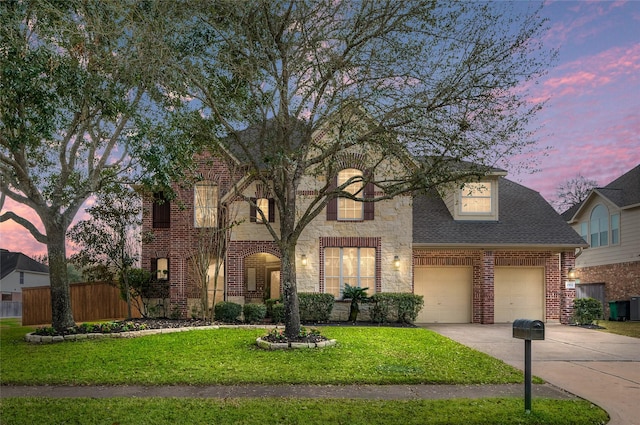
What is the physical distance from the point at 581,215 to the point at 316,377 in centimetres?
2713

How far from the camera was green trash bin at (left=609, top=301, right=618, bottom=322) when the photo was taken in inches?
1058

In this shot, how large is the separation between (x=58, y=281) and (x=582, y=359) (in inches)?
554

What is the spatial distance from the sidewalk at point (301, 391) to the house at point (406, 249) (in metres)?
12.1

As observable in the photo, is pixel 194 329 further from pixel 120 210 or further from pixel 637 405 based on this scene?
pixel 637 405

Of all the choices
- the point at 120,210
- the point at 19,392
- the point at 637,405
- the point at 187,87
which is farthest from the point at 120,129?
the point at 637,405

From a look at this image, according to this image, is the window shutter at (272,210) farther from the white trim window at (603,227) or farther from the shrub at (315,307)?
the white trim window at (603,227)

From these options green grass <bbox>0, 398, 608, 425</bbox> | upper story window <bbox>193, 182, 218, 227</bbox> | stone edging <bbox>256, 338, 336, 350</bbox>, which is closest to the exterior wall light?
upper story window <bbox>193, 182, 218, 227</bbox>

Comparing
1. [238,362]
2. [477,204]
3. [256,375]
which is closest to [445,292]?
[477,204]

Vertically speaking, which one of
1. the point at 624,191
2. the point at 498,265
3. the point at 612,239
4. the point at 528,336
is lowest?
the point at 528,336

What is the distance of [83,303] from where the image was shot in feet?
81.1

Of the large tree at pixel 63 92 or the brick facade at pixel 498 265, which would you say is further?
the brick facade at pixel 498 265

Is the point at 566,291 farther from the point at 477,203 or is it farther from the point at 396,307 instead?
the point at 396,307

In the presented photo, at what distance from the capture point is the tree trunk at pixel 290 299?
46.0 ft

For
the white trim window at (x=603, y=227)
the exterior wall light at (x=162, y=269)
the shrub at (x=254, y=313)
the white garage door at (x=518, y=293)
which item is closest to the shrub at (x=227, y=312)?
the shrub at (x=254, y=313)
